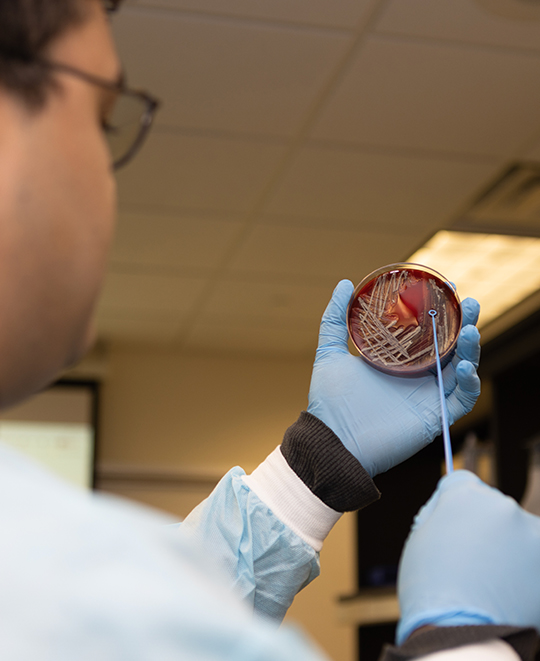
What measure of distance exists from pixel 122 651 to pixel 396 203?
9.49 ft

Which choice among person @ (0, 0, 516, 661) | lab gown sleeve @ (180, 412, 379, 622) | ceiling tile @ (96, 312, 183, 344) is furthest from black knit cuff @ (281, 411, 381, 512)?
ceiling tile @ (96, 312, 183, 344)

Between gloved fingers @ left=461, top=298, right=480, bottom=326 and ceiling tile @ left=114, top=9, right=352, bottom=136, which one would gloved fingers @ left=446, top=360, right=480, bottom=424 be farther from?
ceiling tile @ left=114, top=9, right=352, bottom=136

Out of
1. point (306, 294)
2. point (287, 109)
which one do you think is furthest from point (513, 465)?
point (287, 109)

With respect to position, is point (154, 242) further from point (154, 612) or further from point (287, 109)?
point (154, 612)

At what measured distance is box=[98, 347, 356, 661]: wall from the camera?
190 inches

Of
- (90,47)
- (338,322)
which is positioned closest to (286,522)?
(338,322)

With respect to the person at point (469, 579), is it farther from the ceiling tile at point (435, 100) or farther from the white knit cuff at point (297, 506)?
the ceiling tile at point (435, 100)

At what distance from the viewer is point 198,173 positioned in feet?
9.44

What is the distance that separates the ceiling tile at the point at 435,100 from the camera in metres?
2.27

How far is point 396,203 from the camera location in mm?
3102

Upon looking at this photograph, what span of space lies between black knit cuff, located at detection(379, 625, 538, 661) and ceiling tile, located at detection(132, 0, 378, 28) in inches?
70.7

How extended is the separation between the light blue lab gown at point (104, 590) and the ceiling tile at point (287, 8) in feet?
6.14

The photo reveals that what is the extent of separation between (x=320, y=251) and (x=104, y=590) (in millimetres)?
3243

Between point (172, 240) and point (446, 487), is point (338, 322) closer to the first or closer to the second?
point (446, 487)
